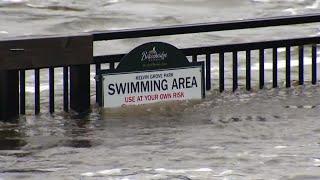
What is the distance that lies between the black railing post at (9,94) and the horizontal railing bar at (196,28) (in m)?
0.87

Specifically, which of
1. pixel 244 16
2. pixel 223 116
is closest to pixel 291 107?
pixel 223 116

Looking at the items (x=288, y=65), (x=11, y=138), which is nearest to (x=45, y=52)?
(x=11, y=138)

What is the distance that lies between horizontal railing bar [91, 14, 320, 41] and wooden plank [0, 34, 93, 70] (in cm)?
18

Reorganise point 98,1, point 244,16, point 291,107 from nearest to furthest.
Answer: point 291,107 → point 244,16 → point 98,1

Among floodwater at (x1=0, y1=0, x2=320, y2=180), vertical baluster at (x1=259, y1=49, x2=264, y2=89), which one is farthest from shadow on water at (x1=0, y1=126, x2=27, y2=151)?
vertical baluster at (x1=259, y1=49, x2=264, y2=89)

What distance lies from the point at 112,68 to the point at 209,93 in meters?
1.59

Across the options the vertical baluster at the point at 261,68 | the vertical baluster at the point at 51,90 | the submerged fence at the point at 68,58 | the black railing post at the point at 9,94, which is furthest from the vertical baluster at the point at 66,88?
the vertical baluster at the point at 261,68

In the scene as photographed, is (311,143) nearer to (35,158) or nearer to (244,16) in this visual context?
(35,158)

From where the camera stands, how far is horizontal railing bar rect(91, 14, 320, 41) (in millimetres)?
10438

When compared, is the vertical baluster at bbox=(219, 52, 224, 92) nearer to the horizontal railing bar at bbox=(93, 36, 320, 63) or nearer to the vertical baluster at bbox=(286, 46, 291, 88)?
the horizontal railing bar at bbox=(93, 36, 320, 63)

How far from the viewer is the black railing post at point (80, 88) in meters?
10.6

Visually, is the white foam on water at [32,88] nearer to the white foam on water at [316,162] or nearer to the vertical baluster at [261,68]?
the vertical baluster at [261,68]

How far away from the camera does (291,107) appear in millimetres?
11047

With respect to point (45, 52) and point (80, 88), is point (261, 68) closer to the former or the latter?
point (80, 88)
